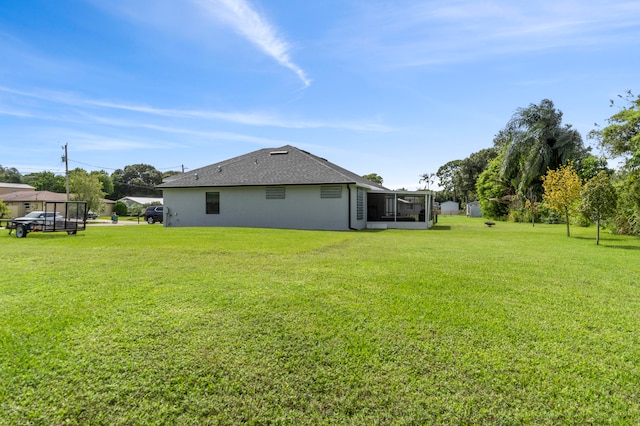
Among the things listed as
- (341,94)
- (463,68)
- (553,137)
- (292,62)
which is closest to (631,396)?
(463,68)

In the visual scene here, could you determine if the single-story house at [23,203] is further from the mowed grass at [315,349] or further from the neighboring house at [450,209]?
the neighboring house at [450,209]

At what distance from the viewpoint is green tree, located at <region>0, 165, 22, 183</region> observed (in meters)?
70.7

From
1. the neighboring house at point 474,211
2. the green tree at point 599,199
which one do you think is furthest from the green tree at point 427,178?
the green tree at point 599,199

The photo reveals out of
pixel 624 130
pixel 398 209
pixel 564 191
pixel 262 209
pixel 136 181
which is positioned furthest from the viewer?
pixel 136 181

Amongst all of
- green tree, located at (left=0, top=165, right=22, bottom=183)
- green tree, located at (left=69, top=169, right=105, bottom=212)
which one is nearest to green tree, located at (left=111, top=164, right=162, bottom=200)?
green tree, located at (left=0, top=165, right=22, bottom=183)

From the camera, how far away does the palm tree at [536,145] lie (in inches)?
1187

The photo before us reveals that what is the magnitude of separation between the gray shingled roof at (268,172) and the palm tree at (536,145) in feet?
59.5

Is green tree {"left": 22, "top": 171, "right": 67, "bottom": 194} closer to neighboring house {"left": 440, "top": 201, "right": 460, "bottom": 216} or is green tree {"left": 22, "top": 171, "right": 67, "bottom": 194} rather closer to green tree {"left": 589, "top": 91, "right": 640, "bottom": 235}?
neighboring house {"left": 440, "top": 201, "right": 460, "bottom": 216}

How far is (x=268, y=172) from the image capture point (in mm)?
21094

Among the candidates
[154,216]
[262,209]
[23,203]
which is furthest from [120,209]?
[262,209]

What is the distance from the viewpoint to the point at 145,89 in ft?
57.5

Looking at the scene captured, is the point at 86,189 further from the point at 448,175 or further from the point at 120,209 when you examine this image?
the point at 448,175

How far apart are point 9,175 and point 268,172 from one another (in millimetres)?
80255

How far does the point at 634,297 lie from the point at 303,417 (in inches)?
224
